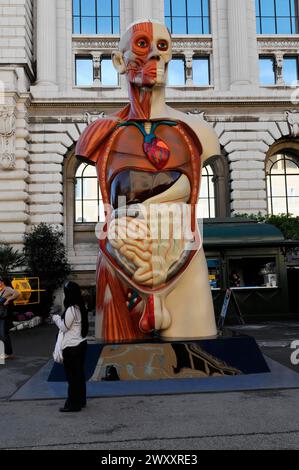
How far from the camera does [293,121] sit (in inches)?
1057

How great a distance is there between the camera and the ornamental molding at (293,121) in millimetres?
26828

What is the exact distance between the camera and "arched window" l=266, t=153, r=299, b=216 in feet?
90.8

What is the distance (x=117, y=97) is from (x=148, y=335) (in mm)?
20446

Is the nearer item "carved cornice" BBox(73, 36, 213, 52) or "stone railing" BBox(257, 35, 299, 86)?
"carved cornice" BBox(73, 36, 213, 52)

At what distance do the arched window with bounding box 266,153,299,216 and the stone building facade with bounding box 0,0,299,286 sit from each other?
703 mm

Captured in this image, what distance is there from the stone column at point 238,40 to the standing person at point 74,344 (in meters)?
23.4

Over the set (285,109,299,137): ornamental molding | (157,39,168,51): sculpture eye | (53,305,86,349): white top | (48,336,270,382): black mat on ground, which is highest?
(285,109,299,137): ornamental molding

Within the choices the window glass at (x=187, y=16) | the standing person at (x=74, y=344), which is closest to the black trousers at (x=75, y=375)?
the standing person at (x=74, y=344)

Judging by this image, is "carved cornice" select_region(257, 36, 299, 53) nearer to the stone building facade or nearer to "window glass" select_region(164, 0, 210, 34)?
the stone building facade

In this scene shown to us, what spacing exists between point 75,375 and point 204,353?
2.25m

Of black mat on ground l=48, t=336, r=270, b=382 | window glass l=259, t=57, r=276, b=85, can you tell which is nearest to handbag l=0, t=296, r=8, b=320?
black mat on ground l=48, t=336, r=270, b=382

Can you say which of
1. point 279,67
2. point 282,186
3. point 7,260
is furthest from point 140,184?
point 279,67

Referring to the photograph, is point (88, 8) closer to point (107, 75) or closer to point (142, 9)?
point (142, 9)

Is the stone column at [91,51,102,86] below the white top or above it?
above
